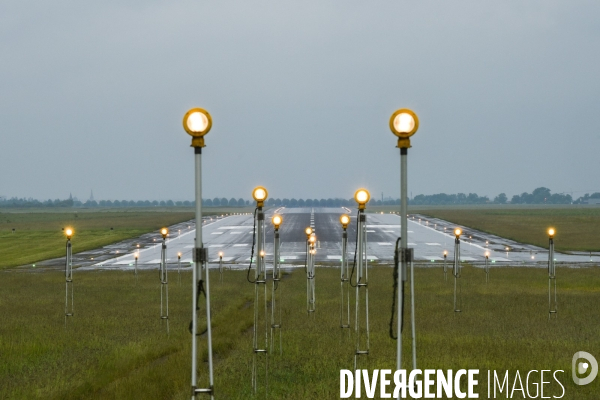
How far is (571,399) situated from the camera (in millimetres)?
12508

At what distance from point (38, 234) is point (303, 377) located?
7813cm

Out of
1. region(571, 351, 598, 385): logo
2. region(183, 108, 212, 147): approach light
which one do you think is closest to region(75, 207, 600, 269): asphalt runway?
region(571, 351, 598, 385): logo

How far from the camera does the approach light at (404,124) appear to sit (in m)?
8.59

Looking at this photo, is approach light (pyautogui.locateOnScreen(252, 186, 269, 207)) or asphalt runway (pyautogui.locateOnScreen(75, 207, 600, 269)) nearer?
approach light (pyautogui.locateOnScreen(252, 186, 269, 207))

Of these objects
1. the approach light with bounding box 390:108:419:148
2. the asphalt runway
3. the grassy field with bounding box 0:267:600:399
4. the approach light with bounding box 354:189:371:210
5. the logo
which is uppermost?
the approach light with bounding box 390:108:419:148

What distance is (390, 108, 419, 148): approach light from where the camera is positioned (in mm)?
8594

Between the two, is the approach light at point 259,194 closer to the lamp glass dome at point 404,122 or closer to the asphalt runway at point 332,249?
the lamp glass dome at point 404,122

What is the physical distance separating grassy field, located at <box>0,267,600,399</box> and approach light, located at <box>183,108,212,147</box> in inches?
241

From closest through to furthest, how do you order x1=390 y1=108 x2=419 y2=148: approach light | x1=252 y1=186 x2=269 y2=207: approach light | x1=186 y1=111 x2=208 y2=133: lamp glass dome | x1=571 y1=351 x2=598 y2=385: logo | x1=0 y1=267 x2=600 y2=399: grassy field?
x1=390 y1=108 x2=419 y2=148: approach light → x1=186 y1=111 x2=208 y2=133: lamp glass dome → x1=252 y1=186 x2=269 y2=207: approach light → x1=571 y1=351 x2=598 y2=385: logo → x1=0 y1=267 x2=600 y2=399: grassy field

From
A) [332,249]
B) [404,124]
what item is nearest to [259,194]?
[404,124]

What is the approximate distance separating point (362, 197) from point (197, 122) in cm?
580

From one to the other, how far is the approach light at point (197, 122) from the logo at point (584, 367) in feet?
32.3

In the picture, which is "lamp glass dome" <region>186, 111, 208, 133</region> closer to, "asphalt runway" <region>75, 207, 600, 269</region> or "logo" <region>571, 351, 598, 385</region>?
"logo" <region>571, 351, 598, 385</region>

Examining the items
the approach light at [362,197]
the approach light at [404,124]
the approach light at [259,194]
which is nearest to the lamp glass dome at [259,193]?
the approach light at [259,194]
